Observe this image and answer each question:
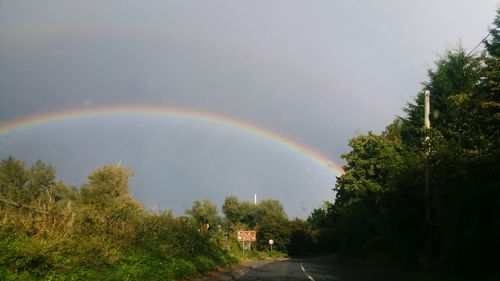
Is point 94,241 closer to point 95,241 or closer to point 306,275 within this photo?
point 95,241

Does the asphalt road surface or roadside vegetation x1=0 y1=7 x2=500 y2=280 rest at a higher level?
roadside vegetation x1=0 y1=7 x2=500 y2=280

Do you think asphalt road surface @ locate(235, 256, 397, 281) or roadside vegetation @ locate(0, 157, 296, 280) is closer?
roadside vegetation @ locate(0, 157, 296, 280)

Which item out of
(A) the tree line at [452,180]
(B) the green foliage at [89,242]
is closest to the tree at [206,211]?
(A) the tree line at [452,180]

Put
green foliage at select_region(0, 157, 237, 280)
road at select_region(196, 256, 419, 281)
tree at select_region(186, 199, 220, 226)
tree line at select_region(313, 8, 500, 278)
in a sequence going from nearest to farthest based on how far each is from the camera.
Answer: green foliage at select_region(0, 157, 237, 280)
tree line at select_region(313, 8, 500, 278)
road at select_region(196, 256, 419, 281)
tree at select_region(186, 199, 220, 226)

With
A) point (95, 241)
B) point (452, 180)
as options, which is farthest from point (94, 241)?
point (452, 180)

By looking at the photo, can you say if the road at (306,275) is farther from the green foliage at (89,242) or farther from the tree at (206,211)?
the tree at (206,211)

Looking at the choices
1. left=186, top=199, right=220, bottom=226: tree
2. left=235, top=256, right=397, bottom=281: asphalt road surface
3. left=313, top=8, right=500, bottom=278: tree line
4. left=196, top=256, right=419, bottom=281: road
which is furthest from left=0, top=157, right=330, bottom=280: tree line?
left=186, top=199, right=220, bottom=226: tree

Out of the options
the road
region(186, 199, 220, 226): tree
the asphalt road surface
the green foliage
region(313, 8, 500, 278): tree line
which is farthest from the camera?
region(186, 199, 220, 226): tree

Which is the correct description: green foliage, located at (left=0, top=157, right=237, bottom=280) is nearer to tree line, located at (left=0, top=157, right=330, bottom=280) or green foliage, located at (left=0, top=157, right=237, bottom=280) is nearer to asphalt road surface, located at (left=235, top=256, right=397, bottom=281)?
tree line, located at (left=0, top=157, right=330, bottom=280)

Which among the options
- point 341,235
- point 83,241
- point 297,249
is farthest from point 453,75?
point 297,249

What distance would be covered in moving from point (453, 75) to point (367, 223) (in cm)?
1718

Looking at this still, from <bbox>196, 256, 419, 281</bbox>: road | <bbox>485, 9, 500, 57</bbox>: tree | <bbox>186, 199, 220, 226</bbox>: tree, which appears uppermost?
<bbox>485, 9, 500, 57</bbox>: tree

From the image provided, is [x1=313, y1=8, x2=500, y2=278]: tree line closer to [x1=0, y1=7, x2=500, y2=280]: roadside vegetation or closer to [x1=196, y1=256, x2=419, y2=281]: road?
[x1=0, y1=7, x2=500, y2=280]: roadside vegetation

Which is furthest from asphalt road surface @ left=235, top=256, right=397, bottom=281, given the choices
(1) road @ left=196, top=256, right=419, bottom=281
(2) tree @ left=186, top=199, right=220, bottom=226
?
(2) tree @ left=186, top=199, right=220, bottom=226
